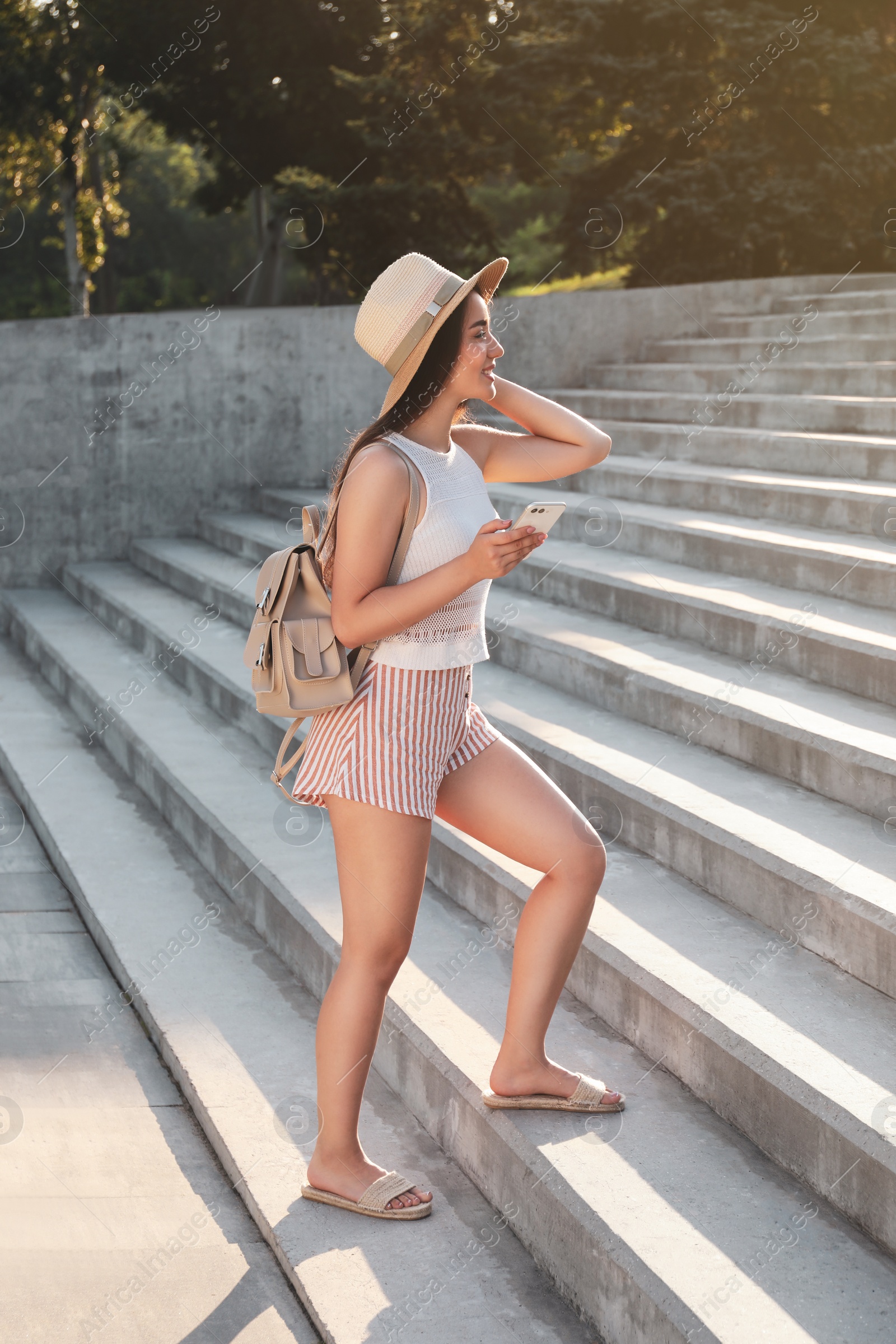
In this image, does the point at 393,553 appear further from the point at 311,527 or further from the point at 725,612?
the point at 725,612

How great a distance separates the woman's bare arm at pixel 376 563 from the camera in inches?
92.4

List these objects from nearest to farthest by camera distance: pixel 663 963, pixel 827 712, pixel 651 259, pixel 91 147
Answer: pixel 663 963 < pixel 827 712 < pixel 651 259 < pixel 91 147

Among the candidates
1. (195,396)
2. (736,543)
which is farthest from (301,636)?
(195,396)

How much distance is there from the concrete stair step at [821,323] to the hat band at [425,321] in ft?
18.9

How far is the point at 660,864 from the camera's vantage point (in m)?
3.69

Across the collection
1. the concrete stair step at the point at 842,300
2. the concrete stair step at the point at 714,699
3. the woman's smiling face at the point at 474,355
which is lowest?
the concrete stair step at the point at 714,699

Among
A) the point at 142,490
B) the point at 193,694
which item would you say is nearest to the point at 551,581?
the point at 193,694

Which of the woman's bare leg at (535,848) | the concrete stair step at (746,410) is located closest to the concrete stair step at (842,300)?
the concrete stair step at (746,410)

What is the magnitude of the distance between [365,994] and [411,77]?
63.5 ft

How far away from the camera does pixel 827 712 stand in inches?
155

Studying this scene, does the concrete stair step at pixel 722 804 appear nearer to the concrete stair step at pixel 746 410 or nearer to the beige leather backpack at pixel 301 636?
the beige leather backpack at pixel 301 636

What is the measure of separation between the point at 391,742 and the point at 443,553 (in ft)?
1.24

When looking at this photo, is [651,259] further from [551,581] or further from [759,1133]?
[759,1133]

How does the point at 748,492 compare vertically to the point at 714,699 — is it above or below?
above
